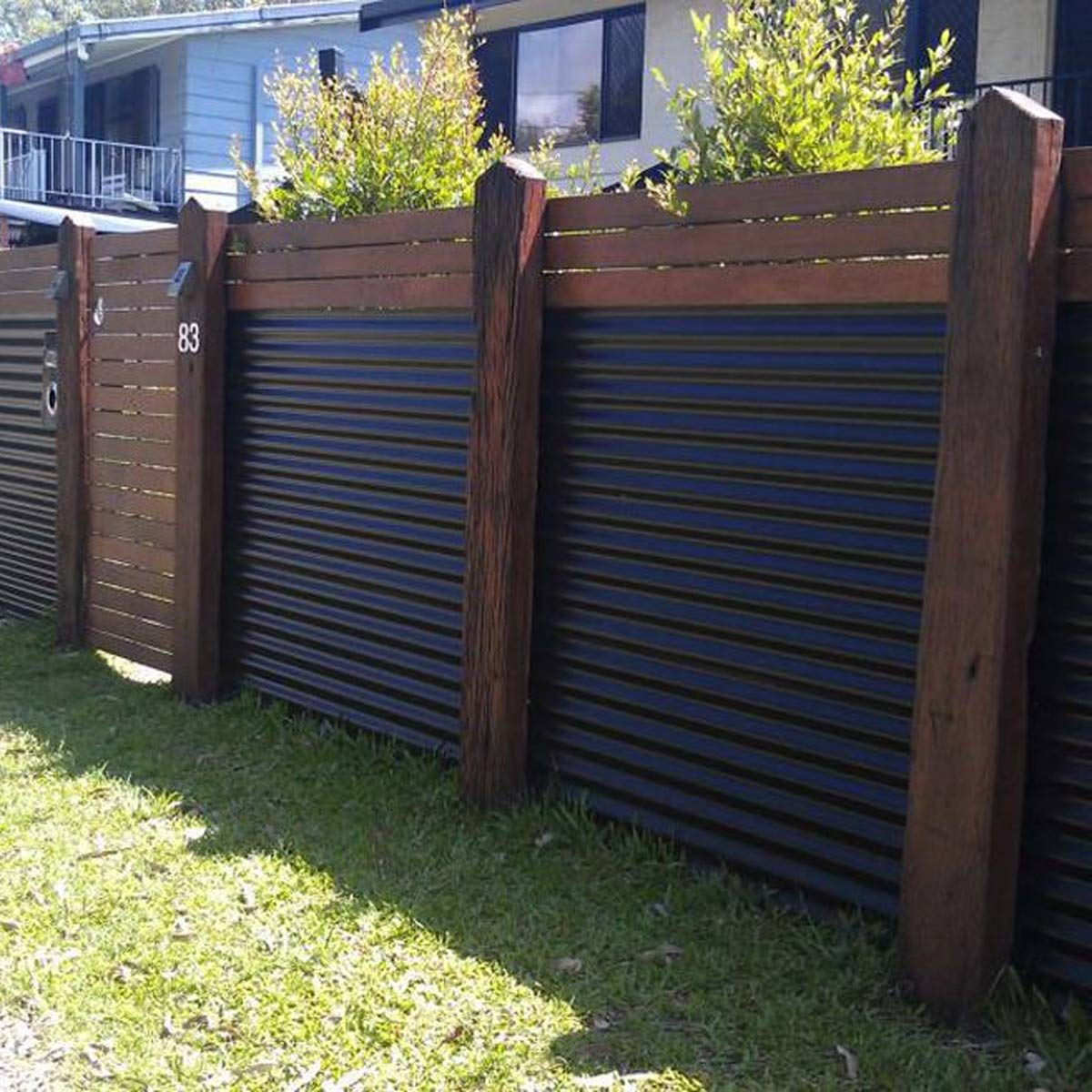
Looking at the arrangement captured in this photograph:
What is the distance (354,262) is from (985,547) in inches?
128

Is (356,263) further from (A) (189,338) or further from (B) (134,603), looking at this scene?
(B) (134,603)

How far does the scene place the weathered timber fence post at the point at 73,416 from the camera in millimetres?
7914

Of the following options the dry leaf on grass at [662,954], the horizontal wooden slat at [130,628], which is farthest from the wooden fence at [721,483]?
the horizontal wooden slat at [130,628]

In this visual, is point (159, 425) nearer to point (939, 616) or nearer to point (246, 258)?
point (246, 258)

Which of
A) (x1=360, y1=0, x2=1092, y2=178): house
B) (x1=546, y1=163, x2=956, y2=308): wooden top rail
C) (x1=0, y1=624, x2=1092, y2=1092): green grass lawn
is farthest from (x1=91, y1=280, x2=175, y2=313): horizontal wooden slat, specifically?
(x1=360, y1=0, x2=1092, y2=178): house

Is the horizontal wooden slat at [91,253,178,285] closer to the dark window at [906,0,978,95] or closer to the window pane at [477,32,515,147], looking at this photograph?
the dark window at [906,0,978,95]

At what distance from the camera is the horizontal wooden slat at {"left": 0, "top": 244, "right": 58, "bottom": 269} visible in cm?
842

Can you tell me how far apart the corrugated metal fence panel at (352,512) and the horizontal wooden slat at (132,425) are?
56cm

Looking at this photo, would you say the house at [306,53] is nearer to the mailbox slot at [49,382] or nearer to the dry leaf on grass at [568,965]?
the mailbox slot at [49,382]

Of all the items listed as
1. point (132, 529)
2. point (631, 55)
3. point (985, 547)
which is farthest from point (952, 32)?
point (985, 547)

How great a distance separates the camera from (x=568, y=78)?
15.3 meters

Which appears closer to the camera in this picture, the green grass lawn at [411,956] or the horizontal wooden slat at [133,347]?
the green grass lawn at [411,956]

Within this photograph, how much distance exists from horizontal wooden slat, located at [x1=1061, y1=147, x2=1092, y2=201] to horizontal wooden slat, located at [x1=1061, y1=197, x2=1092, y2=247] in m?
0.02

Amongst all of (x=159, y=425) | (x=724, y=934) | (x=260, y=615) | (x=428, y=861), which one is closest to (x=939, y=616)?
(x=724, y=934)
